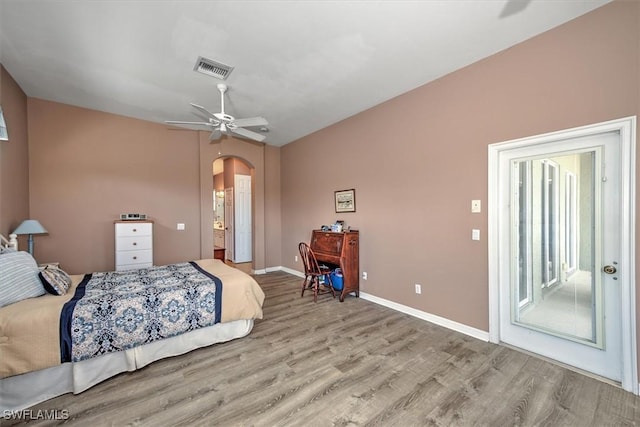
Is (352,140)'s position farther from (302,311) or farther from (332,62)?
(302,311)

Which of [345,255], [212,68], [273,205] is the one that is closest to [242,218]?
[273,205]

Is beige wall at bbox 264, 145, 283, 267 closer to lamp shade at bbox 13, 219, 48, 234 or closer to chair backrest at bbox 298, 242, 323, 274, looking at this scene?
chair backrest at bbox 298, 242, 323, 274

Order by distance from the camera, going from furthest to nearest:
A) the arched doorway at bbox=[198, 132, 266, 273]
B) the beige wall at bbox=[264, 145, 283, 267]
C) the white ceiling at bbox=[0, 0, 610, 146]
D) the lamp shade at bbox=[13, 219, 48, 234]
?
the beige wall at bbox=[264, 145, 283, 267] < the arched doorway at bbox=[198, 132, 266, 273] < the lamp shade at bbox=[13, 219, 48, 234] < the white ceiling at bbox=[0, 0, 610, 146]

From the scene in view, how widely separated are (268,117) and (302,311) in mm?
3124

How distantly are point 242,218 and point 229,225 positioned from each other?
20.0 inches

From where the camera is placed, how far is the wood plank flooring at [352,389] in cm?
176

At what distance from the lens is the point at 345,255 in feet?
13.4

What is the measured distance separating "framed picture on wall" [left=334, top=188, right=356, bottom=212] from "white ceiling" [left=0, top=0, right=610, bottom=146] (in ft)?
4.91

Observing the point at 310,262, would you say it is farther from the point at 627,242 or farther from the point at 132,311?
the point at 627,242

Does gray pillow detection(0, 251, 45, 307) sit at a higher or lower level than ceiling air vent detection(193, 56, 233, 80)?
lower

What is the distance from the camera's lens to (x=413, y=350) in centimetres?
260

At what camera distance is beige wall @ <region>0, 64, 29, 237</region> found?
2.95 meters

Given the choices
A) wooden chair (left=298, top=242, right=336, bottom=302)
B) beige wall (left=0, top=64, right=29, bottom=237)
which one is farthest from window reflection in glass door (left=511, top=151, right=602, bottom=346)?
beige wall (left=0, top=64, right=29, bottom=237)

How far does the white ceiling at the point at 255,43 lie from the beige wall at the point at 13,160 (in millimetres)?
197
